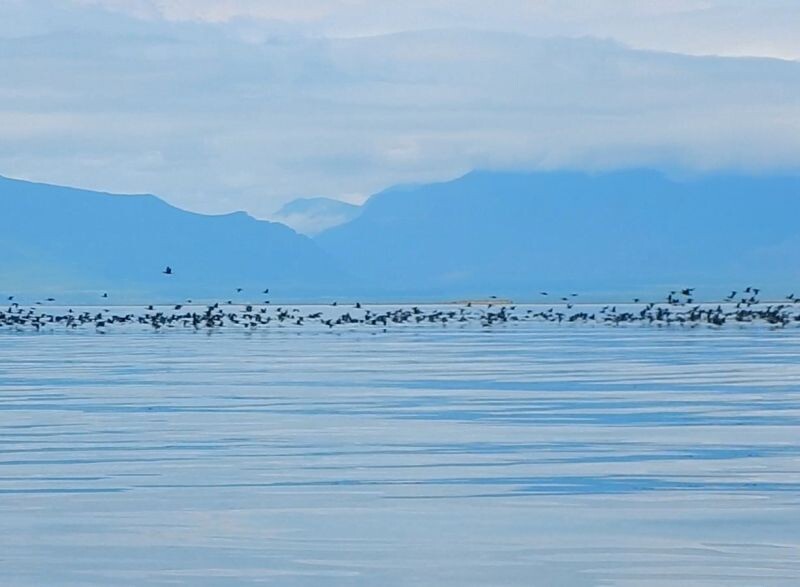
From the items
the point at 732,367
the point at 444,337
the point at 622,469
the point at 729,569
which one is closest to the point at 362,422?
the point at 622,469

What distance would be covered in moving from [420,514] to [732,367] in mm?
24890

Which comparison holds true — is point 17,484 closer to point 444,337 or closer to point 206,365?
point 206,365

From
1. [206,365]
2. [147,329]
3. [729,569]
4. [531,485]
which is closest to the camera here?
[729,569]

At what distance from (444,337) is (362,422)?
4064cm

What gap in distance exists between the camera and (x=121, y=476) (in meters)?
18.3

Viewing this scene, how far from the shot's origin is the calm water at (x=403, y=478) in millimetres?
13031

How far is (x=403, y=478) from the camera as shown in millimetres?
17984

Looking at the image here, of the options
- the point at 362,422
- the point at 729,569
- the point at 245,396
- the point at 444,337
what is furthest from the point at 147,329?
the point at 729,569

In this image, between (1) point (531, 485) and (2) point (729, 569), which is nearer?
(2) point (729, 569)

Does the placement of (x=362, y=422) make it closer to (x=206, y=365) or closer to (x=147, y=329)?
(x=206, y=365)

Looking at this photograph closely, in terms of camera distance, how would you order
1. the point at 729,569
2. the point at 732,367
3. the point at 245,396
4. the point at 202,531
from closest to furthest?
1. the point at 729,569
2. the point at 202,531
3. the point at 245,396
4. the point at 732,367

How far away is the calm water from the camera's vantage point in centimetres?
1303

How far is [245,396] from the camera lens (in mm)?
30750

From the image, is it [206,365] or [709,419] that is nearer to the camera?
[709,419]
